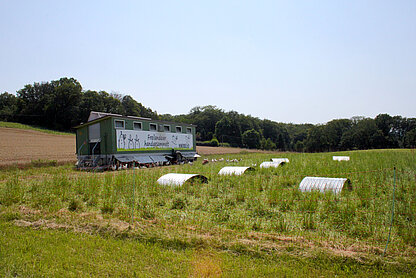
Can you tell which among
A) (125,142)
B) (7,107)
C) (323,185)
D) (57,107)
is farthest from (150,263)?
(7,107)

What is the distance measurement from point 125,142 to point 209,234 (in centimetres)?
1730

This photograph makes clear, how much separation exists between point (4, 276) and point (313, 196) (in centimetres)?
637

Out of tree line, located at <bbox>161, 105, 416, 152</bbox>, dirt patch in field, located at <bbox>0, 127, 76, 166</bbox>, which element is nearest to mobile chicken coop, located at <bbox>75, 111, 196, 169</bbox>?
dirt patch in field, located at <bbox>0, 127, 76, 166</bbox>

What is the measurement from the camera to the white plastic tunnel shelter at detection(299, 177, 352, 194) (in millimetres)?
7589

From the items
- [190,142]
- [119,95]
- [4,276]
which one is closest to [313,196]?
[4,276]

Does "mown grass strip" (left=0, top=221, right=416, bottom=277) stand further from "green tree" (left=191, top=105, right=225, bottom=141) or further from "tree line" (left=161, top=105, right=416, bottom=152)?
"green tree" (left=191, top=105, right=225, bottom=141)

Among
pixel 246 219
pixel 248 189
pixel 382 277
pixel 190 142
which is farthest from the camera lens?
pixel 190 142

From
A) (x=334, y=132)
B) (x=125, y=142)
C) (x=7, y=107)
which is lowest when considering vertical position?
(x=125, y=142)

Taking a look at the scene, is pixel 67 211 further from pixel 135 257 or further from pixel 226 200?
pixel 226 200

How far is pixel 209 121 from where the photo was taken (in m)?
113

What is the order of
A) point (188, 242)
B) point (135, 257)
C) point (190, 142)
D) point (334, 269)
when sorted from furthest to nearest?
point (190, 142) < point (188, 242) < point (135, 257) < point (334, 269)

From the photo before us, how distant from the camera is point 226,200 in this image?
717 centimetres

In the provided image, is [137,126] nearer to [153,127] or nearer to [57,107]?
[153,127]

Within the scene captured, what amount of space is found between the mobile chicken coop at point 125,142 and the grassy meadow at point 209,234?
12.1 meters
